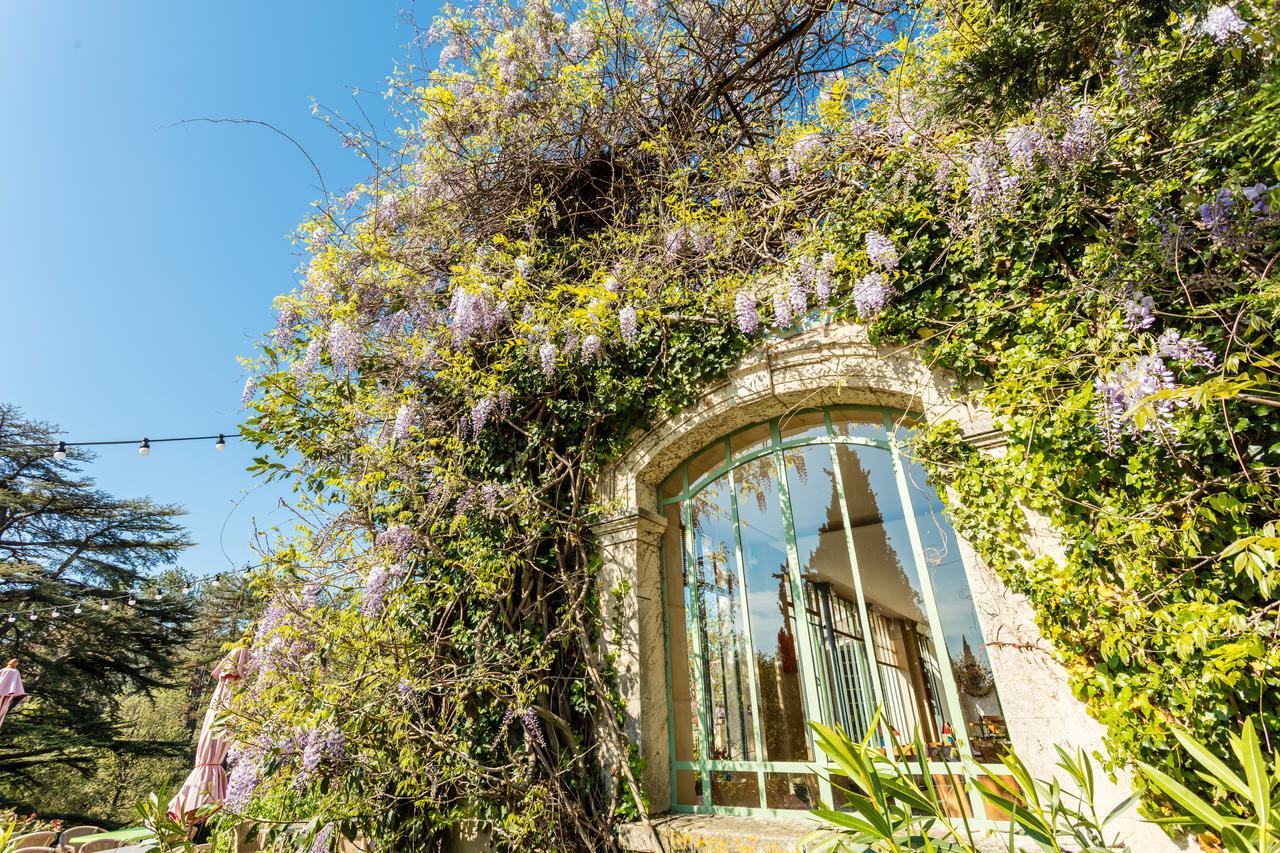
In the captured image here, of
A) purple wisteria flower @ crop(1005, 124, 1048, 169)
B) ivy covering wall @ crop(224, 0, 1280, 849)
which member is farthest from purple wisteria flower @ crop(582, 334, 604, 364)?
purple wisteria flower @ crop(1005, 124, 1048, 169)

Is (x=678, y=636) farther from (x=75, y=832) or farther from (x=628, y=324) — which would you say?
(x=75, y=832)

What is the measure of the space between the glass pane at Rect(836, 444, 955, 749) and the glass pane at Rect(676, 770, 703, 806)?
97cm

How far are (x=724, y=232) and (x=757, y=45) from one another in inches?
65.8

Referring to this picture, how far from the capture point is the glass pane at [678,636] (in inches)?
113

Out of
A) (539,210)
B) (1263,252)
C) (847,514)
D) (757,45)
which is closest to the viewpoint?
(1263,252)

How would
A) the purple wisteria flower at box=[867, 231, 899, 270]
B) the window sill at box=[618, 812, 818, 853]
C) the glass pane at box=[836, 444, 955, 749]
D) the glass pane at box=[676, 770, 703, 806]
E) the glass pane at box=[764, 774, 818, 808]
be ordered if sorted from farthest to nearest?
the glass pane at box=[676, 770, 703, 806] < the purple wisteria flower at box=[867, 231, 899, 270] < the glass pane at box=[764, 774, 818, 808] < the glass pane at box=[836, 444, 955, 749] < the window sill at box=[618, 812, 818, 853]

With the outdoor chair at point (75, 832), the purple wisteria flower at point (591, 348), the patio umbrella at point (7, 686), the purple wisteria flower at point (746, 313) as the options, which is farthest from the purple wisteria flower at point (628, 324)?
the outdoor chair at point (75, 832)

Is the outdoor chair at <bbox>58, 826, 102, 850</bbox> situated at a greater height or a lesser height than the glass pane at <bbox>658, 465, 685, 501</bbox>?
lesser

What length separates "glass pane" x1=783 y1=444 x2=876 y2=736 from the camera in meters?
2.54

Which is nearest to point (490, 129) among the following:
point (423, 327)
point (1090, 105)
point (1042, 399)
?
point (423, 327)

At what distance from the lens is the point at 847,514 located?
9.05 ft

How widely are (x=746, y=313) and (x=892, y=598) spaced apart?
1546 mm

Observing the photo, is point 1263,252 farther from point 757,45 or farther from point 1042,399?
point 757,45

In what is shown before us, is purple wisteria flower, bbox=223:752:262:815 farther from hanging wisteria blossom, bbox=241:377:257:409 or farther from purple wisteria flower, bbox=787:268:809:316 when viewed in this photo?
purple wisteria flower, bbox=787:268:809:316
